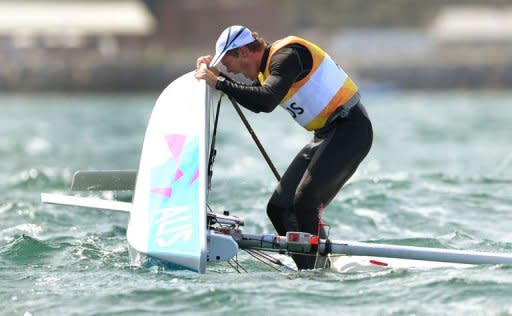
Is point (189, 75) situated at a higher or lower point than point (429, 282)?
higher

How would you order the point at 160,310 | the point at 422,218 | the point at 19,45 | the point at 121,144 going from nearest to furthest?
the point at 160,310 → the point at 422,218 → the point at 121,144 → the point at 19,45

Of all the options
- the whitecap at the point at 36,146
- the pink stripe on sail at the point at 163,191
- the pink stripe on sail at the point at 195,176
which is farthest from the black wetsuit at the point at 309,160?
the whitecap at the point at 36,146

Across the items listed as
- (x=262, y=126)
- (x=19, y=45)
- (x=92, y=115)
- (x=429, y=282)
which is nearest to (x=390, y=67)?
(x=19, y=45)

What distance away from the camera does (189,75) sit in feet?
27.4

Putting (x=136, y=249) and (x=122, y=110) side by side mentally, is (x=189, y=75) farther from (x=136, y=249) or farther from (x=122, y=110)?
(x=122, y=110)

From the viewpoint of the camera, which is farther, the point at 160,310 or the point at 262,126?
the point at 262,126

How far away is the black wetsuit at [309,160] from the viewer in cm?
770

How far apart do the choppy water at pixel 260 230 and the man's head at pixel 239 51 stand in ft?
4.44

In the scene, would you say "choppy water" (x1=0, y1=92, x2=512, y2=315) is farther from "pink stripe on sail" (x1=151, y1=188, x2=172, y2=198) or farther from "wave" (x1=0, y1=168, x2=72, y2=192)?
"pink stripe on sail" (x1=151, y1=188, x2=172, y2=198)

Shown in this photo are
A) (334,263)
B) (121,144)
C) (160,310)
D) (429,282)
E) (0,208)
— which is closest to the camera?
(160,310)

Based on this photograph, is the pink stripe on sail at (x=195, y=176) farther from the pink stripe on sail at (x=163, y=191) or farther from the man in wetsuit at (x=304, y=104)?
the man in wetsuit at (x=304, y=104)

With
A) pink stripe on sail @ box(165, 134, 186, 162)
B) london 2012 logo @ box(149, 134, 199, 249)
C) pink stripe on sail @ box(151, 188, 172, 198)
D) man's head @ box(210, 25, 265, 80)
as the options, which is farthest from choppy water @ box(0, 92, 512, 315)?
man's head @ box(210, 25, 265, 80)

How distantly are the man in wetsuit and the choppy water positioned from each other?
48 centimetres

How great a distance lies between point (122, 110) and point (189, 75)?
105 ft
